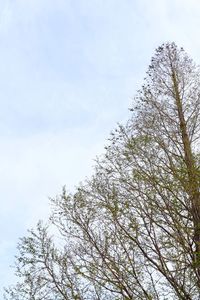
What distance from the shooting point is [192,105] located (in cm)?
996

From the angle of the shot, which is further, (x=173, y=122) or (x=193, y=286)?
(x=173, y=122)

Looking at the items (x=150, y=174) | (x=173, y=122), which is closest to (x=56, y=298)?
(x=150, y=174)

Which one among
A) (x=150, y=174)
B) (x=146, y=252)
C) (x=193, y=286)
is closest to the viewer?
(x=193, y=286)

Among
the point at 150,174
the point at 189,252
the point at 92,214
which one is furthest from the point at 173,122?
the point at 189,252

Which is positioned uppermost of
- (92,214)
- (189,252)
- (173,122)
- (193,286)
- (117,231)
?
(173,122)

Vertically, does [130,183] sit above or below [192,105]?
below

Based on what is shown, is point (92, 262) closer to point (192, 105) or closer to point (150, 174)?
point (150, 174)

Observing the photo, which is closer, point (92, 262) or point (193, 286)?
point (193, 286)

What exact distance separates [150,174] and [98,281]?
1906 millimetres

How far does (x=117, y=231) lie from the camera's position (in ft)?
25.1

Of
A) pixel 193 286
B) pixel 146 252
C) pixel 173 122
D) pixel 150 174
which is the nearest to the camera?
pixel 193 286

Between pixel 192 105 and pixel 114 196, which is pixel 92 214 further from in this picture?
pixel 192 105

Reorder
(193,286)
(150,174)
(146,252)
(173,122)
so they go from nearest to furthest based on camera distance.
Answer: (193,286)
(146,252)
(150,174)
(173,122)

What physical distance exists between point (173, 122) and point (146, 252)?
312 cm
